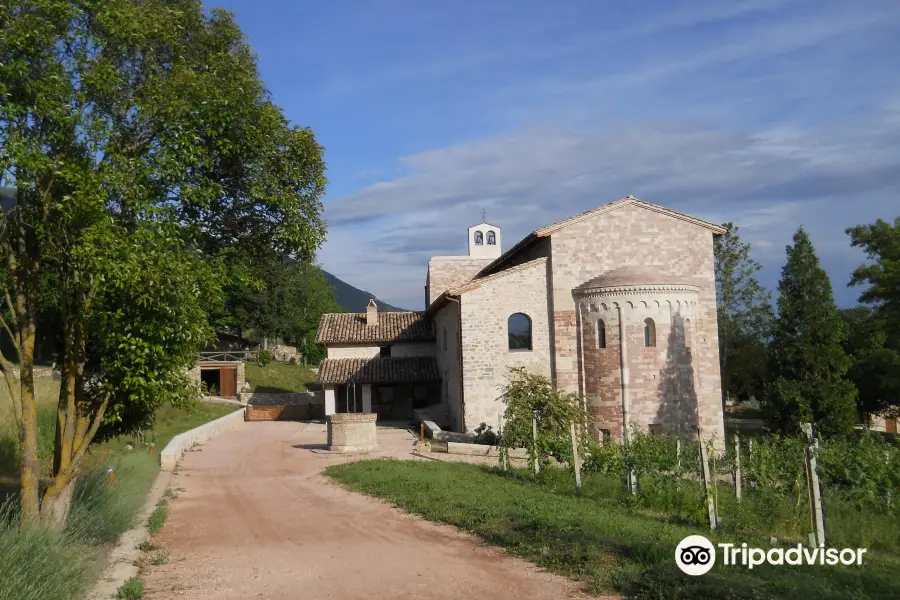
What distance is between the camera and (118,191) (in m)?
8.69

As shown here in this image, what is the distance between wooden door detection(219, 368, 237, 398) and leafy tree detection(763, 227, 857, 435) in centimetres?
3248

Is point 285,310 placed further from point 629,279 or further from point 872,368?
point 872,368

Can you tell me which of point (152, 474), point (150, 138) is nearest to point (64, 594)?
point (150, 138)

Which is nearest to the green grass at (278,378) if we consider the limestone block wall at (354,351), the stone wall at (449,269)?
the limestone block wall at (354,351)

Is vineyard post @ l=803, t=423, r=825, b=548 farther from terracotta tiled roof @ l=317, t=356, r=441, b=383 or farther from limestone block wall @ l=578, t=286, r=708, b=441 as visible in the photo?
terracotta tiled roof @ l=317, t=356, r=441, b=383

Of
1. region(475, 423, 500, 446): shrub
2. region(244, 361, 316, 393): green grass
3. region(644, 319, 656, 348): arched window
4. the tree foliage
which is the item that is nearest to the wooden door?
region(244, 361, 316, 393): green grass

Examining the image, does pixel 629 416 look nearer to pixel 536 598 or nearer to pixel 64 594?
pixel 536 598

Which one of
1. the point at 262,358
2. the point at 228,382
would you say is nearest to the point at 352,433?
the point at 228,382

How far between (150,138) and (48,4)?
1.89m

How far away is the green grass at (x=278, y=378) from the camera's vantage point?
2009 inches

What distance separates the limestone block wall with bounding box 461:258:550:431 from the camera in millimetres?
25719

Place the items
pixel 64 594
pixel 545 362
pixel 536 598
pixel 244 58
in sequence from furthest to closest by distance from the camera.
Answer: pixel 545 362 → pixel 244 58 → pixel 536 598 → pixel 64 594

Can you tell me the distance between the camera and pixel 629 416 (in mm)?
23875

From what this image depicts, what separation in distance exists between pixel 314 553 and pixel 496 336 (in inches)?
658
